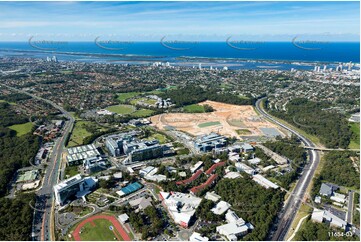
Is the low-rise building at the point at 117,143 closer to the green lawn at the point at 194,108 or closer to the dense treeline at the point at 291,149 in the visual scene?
the dense treeline at the point at 291,149

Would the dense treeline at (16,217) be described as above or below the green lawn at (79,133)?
below

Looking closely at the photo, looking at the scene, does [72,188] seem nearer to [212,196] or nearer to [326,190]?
[212,196]

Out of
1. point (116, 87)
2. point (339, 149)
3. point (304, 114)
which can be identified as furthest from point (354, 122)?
point (116, 87)

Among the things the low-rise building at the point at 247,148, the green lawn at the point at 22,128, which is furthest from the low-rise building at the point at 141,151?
the green lawn at the point at 22,128

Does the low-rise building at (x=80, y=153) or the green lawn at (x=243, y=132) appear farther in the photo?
the green lawn at (x=243, y=132)

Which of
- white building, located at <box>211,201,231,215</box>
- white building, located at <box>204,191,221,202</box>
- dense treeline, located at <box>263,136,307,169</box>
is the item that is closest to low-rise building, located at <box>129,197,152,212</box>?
white building, located at <box>204,191,221,202</box>

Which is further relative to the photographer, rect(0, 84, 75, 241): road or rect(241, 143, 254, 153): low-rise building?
rect(241, 143, 254, 153): low-rise building

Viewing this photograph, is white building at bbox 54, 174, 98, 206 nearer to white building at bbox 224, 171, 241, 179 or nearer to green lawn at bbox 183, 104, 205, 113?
white building at bbox 224, 171, 241, 179
